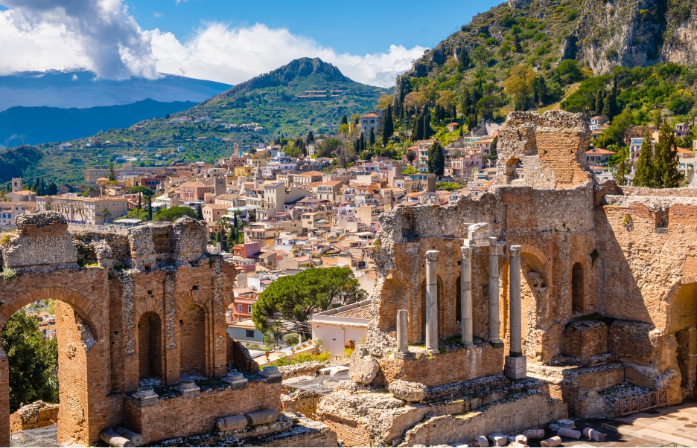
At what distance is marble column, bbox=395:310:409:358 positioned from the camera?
2180 centimetres

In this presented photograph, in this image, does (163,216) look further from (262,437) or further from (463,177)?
(262,437)

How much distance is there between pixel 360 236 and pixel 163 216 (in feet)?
121

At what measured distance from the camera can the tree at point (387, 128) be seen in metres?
142

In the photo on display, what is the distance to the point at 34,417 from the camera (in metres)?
20.0

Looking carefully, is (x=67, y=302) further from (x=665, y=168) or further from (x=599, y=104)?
(x=599, y=104)

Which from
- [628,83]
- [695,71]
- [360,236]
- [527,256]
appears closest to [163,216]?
[360,236]

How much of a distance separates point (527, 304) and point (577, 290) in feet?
7.69

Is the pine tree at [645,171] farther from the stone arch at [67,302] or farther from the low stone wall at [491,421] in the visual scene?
the stone arch at [67,302]

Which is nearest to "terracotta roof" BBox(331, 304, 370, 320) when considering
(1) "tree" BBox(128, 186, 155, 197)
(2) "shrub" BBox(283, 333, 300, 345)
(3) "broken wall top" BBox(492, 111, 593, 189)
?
(2) "shrub" BBox(283, 333, 300, 345)

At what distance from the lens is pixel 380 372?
2241 cm

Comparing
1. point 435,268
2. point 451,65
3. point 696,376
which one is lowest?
point 696,376

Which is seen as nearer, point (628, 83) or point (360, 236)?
point (360, 236)

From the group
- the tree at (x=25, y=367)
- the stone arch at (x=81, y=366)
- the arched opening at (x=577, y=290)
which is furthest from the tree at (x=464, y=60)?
the stone arch at (x=81, y=366)

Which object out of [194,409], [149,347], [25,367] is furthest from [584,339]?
[25,367]
